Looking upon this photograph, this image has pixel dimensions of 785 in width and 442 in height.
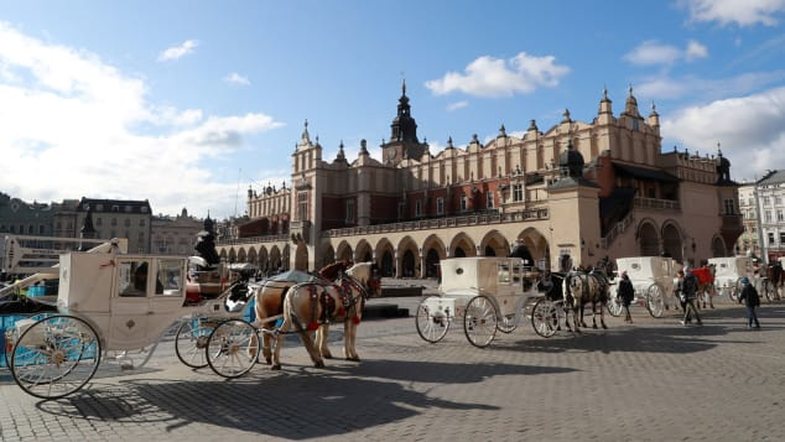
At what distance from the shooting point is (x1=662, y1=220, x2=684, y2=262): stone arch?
121ft

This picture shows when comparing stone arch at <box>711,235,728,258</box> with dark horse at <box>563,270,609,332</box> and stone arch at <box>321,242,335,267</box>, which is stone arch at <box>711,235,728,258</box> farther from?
stone arch at <box>321,242,335,267</box>

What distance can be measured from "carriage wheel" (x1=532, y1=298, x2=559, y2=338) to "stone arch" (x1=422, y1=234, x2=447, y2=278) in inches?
1090

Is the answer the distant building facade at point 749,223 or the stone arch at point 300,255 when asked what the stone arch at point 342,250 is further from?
the distant building facade at point 749,223

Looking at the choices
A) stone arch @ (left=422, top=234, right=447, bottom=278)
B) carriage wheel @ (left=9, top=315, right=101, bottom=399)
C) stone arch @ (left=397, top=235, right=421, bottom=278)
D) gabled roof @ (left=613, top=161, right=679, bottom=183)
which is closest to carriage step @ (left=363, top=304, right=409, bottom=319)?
carriage wheel @ (left=9, top=315, right=101, bottom=399)

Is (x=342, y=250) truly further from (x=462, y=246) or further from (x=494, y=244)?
(x=494, y=244)

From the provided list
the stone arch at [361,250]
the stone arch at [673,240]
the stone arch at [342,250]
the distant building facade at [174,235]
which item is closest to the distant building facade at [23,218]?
the distant building facade at [174,235]

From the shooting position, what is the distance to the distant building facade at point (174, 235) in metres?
103

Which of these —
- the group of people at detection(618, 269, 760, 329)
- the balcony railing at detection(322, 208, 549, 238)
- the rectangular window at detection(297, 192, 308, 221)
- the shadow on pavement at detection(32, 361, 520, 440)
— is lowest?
the shadow on pavement at detection(32, 361, 520, 440)

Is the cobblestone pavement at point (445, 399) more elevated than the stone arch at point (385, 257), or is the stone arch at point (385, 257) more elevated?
the stone arch at point (385, 257)

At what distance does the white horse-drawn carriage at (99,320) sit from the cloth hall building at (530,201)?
43.2ft

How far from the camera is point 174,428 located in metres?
5.35

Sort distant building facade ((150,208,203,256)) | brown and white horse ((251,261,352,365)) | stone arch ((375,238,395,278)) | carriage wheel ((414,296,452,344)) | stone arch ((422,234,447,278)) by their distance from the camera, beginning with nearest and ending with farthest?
1. brown and white horse ((251,261,352,365))
2. carriage wheel ((414,296,452,344))
3. stone arch ((422,234,447,278))
4. stone arch ((375,238,395,278))
5. distant building facade ((150,208,203,256))

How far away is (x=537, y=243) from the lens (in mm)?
35344

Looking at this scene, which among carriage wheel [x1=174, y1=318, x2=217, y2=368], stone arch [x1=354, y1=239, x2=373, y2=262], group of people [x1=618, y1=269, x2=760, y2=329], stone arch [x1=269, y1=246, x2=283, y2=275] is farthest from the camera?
stone arch [x1=269, y1=246, x2=283, y2=275]
